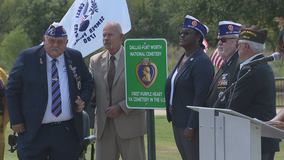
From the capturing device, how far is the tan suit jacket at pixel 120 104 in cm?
517

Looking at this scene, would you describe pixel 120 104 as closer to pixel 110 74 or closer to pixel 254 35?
pixel 110 74

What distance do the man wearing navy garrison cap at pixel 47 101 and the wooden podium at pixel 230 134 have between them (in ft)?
7.23

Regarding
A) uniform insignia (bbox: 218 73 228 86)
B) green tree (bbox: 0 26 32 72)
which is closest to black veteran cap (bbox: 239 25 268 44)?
uniform insignia (bbox: 218 73 228 86)

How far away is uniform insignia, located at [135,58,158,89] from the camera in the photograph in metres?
5.07

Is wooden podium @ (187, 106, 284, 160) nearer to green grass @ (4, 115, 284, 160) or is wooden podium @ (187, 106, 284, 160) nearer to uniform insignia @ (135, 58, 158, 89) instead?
uniform insignia @ (135, 58, 158, 89)

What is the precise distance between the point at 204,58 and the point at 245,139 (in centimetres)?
196

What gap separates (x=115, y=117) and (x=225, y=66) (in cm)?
163

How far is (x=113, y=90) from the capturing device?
17.1 feet

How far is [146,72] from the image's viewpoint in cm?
509

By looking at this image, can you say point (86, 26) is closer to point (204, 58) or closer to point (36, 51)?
point (36, 51)

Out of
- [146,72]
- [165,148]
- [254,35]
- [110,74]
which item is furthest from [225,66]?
[165,148]

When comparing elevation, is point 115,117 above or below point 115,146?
above

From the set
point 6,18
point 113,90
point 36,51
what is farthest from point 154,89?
point 6,18

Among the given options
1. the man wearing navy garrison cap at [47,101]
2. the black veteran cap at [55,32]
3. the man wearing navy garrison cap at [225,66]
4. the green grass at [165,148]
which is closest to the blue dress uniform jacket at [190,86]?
the man wearing navy garrison cap at [225,66]
